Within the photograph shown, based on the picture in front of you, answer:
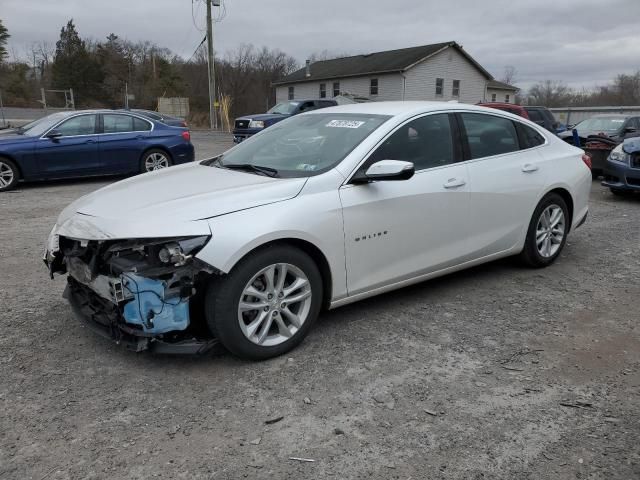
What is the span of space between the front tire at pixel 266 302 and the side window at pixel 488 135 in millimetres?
1980

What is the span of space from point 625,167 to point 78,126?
Answer: 10.0 metres

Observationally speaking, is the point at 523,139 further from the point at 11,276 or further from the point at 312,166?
the point at 11,276

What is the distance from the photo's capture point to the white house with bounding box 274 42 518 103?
37.0m

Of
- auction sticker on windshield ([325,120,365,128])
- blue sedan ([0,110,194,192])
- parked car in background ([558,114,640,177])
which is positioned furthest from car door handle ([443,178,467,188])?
parked car in background ([558,114,640,177])

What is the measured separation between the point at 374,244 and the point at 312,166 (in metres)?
0.71

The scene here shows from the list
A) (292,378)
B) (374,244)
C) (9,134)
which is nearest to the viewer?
(292,378)

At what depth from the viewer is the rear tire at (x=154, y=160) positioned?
36.6ft

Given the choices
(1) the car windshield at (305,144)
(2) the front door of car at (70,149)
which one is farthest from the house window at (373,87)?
(1) the car windshield at (305,144)

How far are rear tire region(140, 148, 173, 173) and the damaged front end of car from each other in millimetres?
8221

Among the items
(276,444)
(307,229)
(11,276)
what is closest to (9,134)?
(11,276)

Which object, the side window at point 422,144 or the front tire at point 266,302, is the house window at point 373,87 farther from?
the front tire at point 266,302

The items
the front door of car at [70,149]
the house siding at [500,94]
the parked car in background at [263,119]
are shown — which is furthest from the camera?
the house siding at [500,94]

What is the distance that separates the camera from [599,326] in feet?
13.1

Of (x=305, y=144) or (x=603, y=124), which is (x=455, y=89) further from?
(x=305, y=144)
